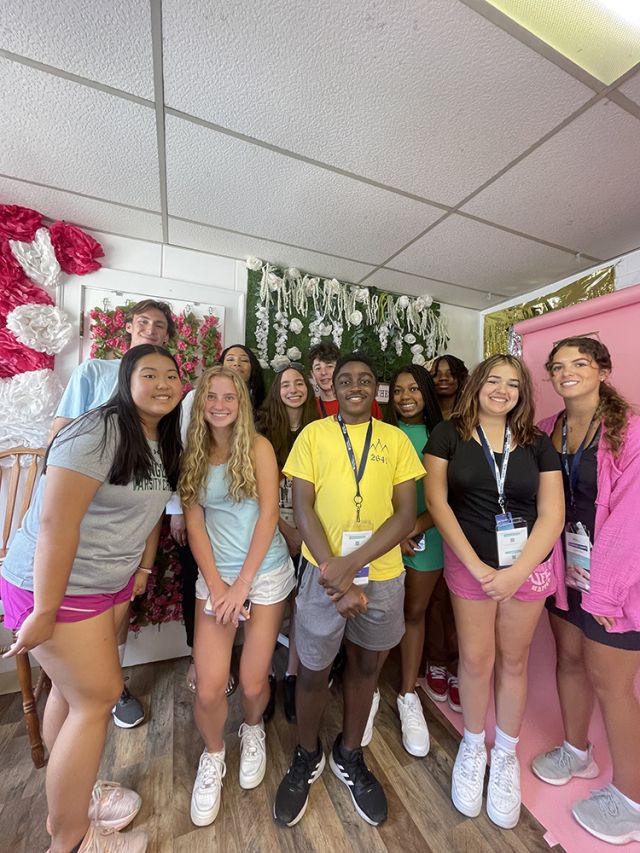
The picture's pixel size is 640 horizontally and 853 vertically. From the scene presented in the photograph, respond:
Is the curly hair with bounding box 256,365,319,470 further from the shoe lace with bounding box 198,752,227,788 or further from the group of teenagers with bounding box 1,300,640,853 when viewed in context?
the shoe lace with bounding box 198,752,227,788

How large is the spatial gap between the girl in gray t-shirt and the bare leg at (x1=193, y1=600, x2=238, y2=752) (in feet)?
0.98

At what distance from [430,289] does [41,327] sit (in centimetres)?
271

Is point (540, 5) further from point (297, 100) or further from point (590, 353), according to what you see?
point (590, 353)

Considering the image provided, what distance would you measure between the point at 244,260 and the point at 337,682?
2824 mm

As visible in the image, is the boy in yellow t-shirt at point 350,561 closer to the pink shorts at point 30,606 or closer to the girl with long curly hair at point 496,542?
the girl with long curly hair at point 496,542

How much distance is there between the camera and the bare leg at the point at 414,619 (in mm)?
1716

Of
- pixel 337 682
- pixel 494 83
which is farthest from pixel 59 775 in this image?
pixel 494 83

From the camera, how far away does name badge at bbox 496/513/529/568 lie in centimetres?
130

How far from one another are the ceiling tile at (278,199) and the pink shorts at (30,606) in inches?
67.9

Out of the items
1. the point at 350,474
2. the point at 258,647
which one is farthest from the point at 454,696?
the point at 350,474

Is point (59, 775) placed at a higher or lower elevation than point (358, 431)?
lower

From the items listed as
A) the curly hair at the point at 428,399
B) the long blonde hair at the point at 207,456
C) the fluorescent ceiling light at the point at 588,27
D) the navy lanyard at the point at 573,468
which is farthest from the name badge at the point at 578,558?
the fluorescent ceiling light at the point at 588,27

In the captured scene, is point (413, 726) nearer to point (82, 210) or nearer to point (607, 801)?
point (607, 801)

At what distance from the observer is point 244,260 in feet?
7.87
